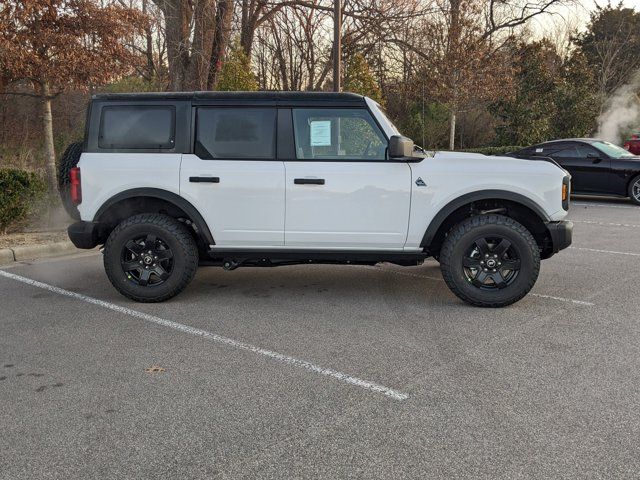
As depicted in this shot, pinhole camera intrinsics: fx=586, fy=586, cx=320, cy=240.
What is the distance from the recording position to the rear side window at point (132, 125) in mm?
5391

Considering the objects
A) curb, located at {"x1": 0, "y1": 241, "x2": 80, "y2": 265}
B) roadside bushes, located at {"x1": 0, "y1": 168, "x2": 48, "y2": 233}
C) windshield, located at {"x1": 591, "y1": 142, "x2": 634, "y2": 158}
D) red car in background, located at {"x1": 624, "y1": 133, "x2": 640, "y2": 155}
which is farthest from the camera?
red car in background, located at {"x1": 624, "y1": 133, "x2": 640, "y2": 155}

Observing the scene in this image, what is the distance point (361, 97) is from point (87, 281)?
3524mm

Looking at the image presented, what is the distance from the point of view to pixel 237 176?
206 inches

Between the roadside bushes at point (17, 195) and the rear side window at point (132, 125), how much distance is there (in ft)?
11.5

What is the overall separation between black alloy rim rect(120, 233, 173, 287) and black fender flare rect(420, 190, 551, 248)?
239cm

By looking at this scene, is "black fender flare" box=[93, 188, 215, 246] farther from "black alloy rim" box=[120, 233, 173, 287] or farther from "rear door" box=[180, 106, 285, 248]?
"black alloy rim" box=[120, 233, 173, 287]

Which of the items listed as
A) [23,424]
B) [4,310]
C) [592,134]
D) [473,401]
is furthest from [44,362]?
[592,134]

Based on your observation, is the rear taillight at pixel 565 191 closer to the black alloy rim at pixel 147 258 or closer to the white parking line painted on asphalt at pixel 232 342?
the white parking line painted on asphalt at pixel 232 342

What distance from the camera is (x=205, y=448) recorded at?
2.83 metres

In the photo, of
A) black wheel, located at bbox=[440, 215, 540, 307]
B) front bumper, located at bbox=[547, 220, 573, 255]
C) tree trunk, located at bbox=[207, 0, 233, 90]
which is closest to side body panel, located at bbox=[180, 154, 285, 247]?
black wheel, located at bbox=[440, 215, 540, 307]

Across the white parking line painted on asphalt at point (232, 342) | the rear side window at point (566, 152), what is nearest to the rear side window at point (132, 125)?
the white parking line painted on asphalt at point (232, 342)

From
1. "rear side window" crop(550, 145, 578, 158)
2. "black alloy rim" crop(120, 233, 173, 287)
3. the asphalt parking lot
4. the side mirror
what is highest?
"rear side window" crop(550, 145, 578, 158)

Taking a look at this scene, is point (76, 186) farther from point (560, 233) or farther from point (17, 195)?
point (560, 233)

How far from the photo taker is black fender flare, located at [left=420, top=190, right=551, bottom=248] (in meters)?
5.16
